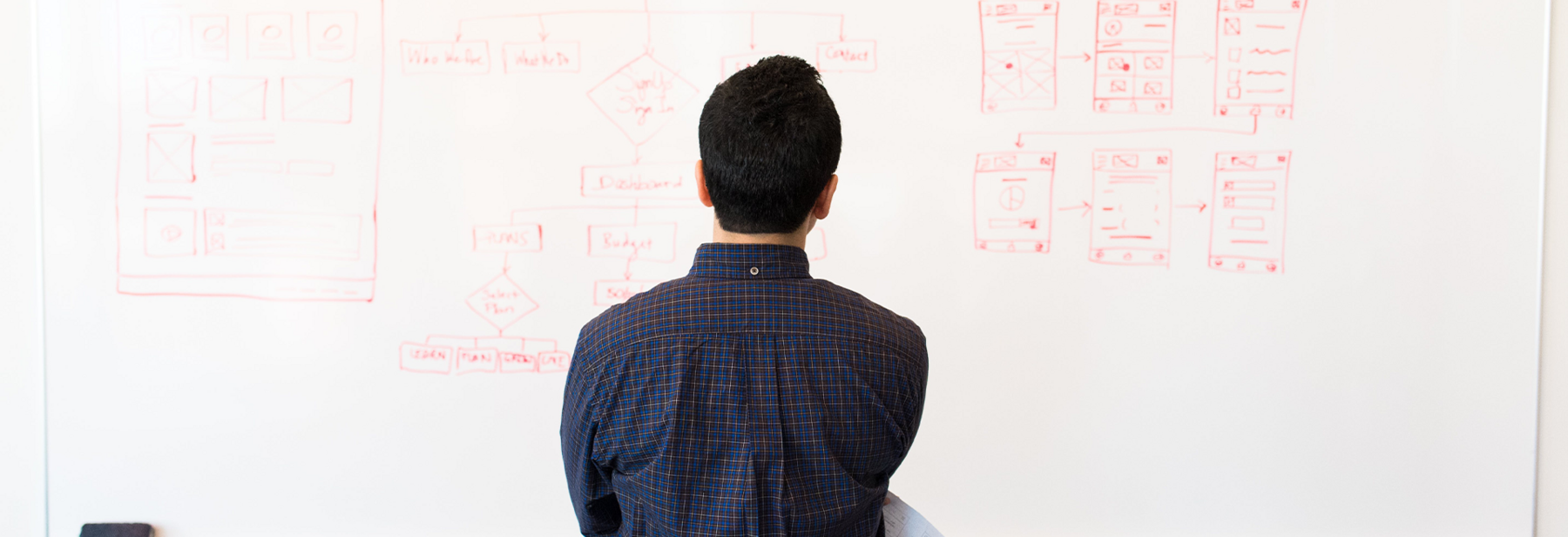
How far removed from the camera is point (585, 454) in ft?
3.34

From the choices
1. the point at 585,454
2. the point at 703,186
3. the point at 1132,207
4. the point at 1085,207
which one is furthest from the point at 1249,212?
the point at 585,454

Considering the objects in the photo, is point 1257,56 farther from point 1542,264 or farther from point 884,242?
point 884,242

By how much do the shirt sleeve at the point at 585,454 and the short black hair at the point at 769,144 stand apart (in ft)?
0.75

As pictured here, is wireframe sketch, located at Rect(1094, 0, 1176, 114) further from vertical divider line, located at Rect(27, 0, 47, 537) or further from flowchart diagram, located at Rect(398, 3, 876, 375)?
vertical divider line, located at Rect(27, 0, 47, 537)

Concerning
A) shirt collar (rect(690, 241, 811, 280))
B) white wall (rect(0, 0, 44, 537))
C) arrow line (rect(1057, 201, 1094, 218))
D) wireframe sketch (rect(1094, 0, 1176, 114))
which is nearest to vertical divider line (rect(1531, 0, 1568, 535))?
wireframe sketch (rect(1094, 0, 1176, 114))

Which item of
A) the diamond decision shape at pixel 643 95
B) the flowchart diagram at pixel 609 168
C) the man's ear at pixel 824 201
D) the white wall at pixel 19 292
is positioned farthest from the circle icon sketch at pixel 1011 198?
the white wall at pixel 19 292

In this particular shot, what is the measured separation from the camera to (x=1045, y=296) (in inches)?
75.7

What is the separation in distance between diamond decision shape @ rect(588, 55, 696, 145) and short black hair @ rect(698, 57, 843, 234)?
92cm

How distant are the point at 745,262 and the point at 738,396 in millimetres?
143

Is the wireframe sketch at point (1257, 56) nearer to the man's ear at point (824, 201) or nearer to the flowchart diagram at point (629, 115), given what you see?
the flowchart diagram at point (629, 115)

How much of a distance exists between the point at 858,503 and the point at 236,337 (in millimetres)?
1560

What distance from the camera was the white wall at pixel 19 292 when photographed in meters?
1.91

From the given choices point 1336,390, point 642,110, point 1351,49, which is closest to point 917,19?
point 642,110

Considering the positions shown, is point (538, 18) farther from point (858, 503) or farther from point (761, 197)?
point (858, 503)
